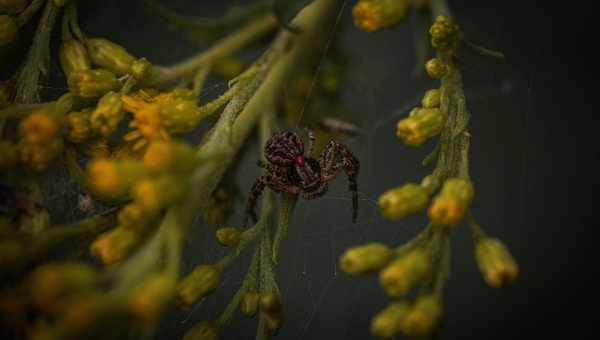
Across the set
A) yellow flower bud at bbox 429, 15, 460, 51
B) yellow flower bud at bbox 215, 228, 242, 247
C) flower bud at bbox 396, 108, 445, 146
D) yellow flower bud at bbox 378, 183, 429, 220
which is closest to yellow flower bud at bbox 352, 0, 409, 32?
yellow flower bud at bbox 429, 15, 460, 51

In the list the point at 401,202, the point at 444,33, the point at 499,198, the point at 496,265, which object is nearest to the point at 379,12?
the point at 444,33

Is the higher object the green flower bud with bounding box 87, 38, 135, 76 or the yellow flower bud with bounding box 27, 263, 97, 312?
the green flower bud with bounding box 87, 38, 135, 76

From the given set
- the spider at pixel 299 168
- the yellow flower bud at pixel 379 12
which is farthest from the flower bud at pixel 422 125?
the spider at pixel 299 168

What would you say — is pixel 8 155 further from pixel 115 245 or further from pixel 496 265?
pixel 496 265

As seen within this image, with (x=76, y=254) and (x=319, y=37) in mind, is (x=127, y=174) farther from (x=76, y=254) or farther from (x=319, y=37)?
(x=319, y=37)

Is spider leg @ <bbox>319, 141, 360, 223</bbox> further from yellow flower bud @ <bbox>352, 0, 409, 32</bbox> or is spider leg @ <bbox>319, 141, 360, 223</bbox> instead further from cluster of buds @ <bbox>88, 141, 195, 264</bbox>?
cluster of buds @ <bbox>88, 141, 195, 264</bbox>

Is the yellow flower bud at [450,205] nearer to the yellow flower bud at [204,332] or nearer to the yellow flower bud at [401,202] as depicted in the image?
the yellow flower bud at [401,202]
